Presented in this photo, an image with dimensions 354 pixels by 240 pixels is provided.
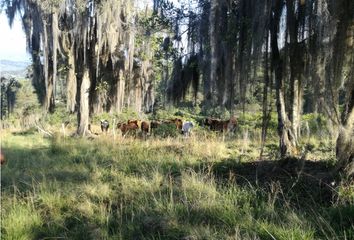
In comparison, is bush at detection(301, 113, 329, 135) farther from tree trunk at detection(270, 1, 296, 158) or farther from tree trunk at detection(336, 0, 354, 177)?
tree trunk at detection(336, 0, 354, 177)

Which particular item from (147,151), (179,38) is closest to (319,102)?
(147,151)

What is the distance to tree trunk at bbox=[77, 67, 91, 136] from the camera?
17.6 m

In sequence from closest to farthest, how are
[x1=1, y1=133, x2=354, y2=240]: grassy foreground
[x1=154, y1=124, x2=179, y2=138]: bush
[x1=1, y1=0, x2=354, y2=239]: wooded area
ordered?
[x1=1, y1=133, x2=354, y2=240]: grassy foreground < [x1=1, y1=0, x2=354, y2=239]: wooded area < [x1=154, y1=124, x2=179, y2=138]: bush

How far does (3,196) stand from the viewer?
250 inches

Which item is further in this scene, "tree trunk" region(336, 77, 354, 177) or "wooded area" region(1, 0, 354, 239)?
"wooded area" region(1, 0, 354, 239)

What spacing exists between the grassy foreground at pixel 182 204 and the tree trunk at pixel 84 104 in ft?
31.1

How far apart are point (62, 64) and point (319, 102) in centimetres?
1316

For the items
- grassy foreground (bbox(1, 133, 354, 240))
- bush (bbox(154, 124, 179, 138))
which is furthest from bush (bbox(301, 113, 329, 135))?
bush (bbox(154, 124, 179, 138))

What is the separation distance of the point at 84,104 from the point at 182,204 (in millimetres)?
13165

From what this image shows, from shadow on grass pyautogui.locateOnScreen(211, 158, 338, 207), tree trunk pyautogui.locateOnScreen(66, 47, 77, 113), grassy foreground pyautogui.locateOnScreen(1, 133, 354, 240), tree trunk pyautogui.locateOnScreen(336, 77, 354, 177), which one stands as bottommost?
grassy foreground pyautogui.locateOnScreen(1, 133, 354, 240)

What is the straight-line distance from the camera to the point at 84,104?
58.9 ft

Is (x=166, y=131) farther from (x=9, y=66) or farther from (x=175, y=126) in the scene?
(x=9, y=66)

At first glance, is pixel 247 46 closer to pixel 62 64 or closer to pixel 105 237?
pixel 105 237

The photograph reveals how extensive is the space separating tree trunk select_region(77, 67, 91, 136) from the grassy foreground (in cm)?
947
